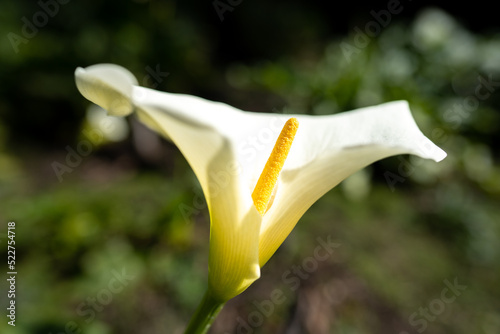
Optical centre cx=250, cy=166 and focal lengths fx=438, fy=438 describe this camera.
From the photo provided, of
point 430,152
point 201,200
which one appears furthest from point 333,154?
point 201,200

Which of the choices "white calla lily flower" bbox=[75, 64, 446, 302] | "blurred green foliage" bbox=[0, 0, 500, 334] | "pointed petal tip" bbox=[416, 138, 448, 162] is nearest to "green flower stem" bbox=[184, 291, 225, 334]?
"white calla lily flower" bbox=[75, 64, 446, 302]

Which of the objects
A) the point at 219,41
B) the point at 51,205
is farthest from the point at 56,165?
the point at 219,41

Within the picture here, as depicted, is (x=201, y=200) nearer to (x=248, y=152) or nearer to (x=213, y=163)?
(x=248, y=152)

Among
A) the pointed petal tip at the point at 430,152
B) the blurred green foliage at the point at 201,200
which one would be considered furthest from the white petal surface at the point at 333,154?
the blurred green foliage at the point at 201,200

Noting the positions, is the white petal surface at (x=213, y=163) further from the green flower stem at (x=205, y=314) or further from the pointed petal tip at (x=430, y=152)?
the pointed petal tip at (x=430, y=152)

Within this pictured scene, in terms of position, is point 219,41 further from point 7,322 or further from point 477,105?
point 7,322

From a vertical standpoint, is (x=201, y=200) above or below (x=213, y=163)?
below

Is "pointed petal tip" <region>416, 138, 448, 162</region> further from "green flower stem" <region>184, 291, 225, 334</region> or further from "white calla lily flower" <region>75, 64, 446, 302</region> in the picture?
"green flower stem" <region>184, 291, 225, 334</region>
